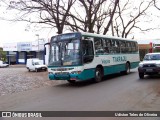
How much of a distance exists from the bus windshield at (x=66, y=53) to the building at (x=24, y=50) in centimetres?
4881

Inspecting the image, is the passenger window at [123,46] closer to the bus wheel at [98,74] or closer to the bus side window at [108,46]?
the bus side window at [108,46]

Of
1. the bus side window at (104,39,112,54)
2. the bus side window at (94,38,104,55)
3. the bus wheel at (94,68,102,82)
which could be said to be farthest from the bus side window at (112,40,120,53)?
the bus wheel at (94,68,102,82)

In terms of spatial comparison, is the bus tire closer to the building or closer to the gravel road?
the gravel road

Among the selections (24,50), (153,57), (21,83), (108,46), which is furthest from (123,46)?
(24,50)

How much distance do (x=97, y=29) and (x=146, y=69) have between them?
50.7 feet

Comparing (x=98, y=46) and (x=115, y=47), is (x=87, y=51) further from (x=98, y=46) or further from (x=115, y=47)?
(x=115, y=47)

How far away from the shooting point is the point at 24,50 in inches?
2712

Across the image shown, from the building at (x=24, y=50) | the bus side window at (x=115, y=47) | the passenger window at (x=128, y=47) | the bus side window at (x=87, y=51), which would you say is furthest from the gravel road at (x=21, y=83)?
the building at (x=24, y=50)

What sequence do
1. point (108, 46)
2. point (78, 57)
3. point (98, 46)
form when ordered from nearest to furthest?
point (78, 57) < point (98, 46) < point (108, 46)

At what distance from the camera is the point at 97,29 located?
33.2 m

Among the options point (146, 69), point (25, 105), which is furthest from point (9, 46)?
point (25, 105)

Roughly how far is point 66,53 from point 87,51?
4.27 feet

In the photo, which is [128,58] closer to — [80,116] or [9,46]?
[80,116]

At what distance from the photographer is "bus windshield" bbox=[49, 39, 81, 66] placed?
1574 cm
